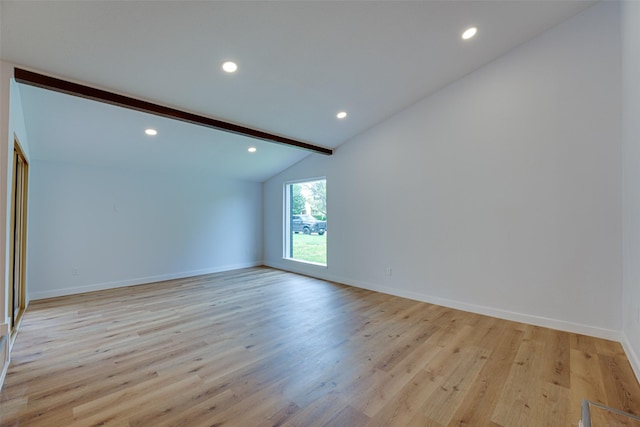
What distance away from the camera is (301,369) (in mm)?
2248

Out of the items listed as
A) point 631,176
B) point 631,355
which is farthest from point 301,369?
point 631,176

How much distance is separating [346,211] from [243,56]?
3.05m

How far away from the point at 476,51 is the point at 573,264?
8.39 ft

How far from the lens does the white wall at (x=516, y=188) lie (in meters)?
2.81

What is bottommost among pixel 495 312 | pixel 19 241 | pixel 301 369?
pixel 301 369

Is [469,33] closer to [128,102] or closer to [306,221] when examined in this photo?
[128,102]

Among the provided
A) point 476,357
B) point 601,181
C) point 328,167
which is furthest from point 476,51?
point 476,357

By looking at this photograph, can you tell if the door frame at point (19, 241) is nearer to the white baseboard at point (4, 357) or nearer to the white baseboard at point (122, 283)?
the white baseboard at point (122, 283)

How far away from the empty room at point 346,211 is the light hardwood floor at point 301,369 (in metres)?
0.02

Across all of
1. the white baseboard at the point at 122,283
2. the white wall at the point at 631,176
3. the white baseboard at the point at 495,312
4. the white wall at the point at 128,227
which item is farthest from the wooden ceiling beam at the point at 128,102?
the white wall at the point at 631,176

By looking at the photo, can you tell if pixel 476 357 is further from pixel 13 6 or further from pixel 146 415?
pixel 13 6

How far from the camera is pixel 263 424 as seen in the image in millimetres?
1642

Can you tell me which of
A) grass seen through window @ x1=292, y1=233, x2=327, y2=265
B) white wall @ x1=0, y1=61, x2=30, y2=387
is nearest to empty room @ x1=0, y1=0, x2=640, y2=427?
white wall @ x1=0, y1=61, x2=30, y2=387

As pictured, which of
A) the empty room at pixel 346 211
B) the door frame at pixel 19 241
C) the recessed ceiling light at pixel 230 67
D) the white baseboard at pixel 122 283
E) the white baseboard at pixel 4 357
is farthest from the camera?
the white baseboard at pixel 122 283
